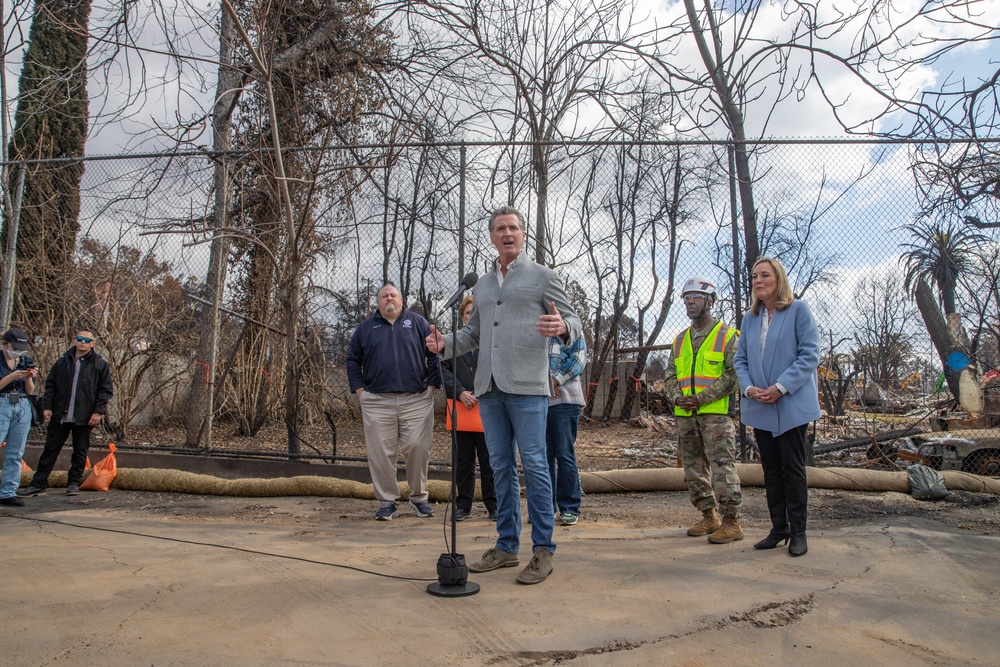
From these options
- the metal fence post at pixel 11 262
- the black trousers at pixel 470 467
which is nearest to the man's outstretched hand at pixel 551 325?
the black trousers at pixel 470 467

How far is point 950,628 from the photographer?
2664 millimetres

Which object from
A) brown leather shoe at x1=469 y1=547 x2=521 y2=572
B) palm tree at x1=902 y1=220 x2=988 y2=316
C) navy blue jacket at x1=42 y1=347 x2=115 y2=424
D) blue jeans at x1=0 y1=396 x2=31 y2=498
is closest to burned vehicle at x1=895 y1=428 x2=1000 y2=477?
palm tree at x1=902 y1=220 x2=988 y2=316

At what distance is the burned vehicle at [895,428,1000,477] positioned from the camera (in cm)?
604

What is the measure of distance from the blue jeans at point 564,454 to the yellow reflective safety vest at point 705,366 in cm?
81

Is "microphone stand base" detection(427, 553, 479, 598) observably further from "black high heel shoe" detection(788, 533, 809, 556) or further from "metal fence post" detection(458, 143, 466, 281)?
"metal fence post" detection(458, 143, 466, 281)

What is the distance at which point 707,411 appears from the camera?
4238mm

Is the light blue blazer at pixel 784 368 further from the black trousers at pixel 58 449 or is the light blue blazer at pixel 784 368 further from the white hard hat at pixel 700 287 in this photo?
the black trousers at pixel 58 449

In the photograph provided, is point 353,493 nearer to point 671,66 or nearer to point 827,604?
point 827,604

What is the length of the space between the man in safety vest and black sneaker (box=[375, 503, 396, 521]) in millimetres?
2143

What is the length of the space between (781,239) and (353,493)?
13.5 ft

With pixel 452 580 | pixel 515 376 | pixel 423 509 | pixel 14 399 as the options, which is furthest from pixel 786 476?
pixel 14 399

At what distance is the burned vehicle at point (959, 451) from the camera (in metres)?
6.04

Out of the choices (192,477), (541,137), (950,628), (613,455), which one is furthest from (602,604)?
(541,137)

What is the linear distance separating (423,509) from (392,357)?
3.74 feet
